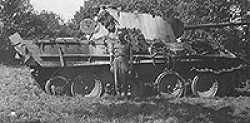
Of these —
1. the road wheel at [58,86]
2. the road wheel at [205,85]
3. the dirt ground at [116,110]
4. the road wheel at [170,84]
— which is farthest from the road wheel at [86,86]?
the road wheel at [205,85]

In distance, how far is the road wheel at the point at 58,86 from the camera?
12.6m

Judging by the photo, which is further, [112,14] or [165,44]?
[112,14]

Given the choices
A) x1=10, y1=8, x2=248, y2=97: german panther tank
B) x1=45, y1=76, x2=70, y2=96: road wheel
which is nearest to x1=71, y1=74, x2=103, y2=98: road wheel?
x1=10, y1=8, x2=248, y2=97: german panther tank

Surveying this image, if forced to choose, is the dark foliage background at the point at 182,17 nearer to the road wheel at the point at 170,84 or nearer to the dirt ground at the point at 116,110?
the road wheel at the point at 170,84

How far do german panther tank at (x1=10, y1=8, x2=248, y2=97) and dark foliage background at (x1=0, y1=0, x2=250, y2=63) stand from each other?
3.26ft

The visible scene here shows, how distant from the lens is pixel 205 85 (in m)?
13.5

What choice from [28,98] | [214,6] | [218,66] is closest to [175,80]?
[218,66]

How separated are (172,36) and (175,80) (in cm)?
204

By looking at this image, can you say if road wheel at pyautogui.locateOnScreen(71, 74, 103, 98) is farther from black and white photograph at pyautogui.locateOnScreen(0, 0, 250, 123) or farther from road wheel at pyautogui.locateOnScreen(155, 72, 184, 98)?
road wheel at pyautogui.locateOnScreen(155, 72, 184, 98)

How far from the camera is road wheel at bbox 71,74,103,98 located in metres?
12.7

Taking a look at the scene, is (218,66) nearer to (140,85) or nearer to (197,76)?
(197,76)

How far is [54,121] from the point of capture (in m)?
8.26

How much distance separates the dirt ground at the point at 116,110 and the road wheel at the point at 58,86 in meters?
0.31

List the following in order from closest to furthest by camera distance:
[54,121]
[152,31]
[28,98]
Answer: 1. [54,121]
2. [28,98]
3. [152,31]
